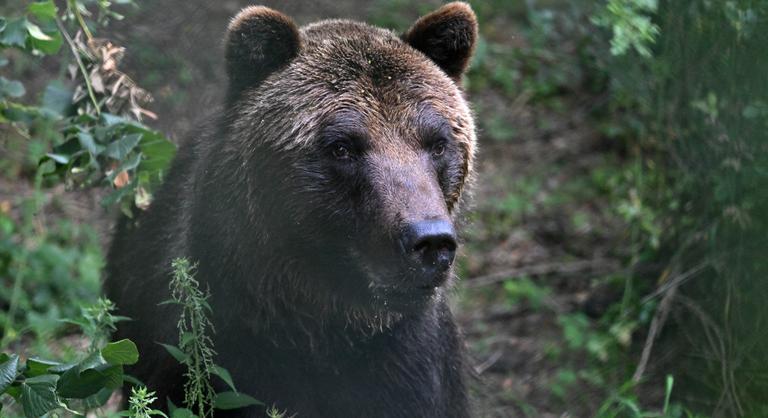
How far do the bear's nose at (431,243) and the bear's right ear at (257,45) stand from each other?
4.33 ft

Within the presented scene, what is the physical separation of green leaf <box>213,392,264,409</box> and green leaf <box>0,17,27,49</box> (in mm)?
2180

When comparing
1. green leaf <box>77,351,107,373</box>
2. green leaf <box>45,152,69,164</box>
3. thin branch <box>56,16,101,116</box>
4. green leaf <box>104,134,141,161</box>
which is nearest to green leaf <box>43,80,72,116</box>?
thin branch <box>56,16,101,116</box>

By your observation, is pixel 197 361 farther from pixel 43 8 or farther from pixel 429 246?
pixel 43 8

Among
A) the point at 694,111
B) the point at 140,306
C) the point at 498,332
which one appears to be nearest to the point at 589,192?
the point at 498,332

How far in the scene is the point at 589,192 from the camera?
1025 cm

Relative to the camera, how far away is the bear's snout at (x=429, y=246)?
4477 millimetres

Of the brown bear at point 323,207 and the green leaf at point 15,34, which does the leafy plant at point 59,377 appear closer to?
the brown bear at point 323,207

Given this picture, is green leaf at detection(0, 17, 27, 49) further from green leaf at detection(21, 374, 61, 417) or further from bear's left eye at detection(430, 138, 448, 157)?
bear's left eye at detection(430, 138, 448, 157)

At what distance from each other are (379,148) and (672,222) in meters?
3.60

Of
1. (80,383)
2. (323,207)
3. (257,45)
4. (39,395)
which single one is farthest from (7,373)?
(257,45)

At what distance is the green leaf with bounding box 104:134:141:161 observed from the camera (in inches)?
223

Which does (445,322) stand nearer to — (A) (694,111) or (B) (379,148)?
→ (B) (379,148)

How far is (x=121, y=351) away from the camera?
4.43 meters

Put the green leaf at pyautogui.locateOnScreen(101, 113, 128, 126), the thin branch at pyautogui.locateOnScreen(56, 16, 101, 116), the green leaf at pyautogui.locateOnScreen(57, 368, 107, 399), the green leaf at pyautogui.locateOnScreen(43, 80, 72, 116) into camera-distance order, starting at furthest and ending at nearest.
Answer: the green leaf at pyautogui.locateOnScreen(43, 80, 72, 116) → the thin branch at pyautogui.locateOnScreen(56, 16, 101, 116) → the green leaf at pyautogui.locateOnScreen(101, 113, 128, 126) → the green leaf at pyautogui.locateOnScreen(57, 368, 107, 399)
